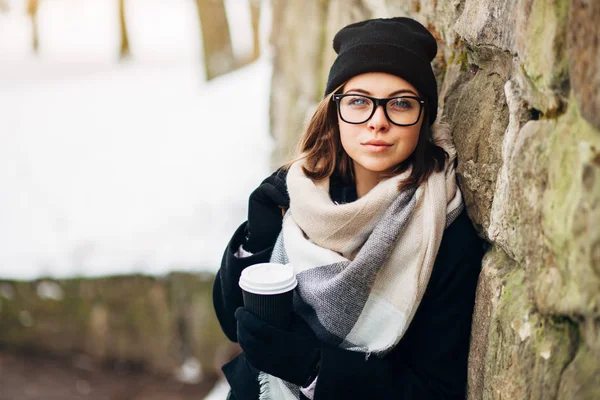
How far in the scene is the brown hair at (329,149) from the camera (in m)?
1.64

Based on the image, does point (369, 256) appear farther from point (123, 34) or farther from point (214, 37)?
point (123, 34)

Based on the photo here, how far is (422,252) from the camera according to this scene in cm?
147

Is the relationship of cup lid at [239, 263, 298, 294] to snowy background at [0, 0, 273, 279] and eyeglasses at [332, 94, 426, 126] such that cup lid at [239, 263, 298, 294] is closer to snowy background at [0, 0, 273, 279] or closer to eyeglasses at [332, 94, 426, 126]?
eyeglasses at [332, 94, 426, 126]

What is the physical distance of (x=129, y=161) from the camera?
611cm

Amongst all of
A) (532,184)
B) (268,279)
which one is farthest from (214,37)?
(532,184)

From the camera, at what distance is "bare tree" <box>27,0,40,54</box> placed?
40.9 ft

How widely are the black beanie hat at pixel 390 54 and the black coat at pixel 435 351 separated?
40 cm

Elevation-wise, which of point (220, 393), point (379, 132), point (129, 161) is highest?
point (379, 132)

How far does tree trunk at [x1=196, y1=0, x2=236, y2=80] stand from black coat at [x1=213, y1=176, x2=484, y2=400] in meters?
6.69

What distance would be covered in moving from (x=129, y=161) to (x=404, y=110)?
5.01 metres

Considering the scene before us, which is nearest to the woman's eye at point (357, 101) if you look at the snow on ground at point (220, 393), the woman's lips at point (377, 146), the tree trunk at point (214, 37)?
the woman's lips at point (377, 146)

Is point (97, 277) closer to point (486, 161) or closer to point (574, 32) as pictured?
point (486, 161)

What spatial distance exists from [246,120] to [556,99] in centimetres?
560

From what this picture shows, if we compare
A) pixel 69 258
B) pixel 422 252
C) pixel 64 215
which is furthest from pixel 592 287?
pixel 64 215
